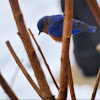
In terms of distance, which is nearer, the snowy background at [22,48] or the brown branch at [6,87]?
the brown branch at [6,87]

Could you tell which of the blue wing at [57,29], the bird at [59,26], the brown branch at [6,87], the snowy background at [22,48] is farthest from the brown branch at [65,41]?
the snowy background at [22,48]

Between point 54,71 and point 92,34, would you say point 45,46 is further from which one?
point 92,34

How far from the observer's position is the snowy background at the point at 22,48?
4.68 ft

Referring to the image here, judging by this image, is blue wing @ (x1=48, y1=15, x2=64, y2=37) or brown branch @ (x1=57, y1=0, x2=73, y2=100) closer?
brown branch @ (x1=57, y1=0, x2=73, y2=100)

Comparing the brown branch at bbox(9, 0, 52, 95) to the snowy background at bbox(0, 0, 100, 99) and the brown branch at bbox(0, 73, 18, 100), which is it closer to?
the brown branch at bbox(0, 73, 18, 100)

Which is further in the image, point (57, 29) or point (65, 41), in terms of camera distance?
point (57, 29)

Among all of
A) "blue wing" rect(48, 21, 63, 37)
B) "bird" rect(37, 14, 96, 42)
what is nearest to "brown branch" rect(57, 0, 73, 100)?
"bird" rect(37, 14, 96, 42)

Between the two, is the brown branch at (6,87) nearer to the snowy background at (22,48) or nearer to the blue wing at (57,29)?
A: the blue wing at (57,29)

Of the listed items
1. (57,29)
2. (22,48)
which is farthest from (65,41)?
(22,48)

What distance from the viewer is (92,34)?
5.48ft

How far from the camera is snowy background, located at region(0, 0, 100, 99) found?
143cm

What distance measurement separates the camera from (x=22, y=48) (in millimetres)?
1672

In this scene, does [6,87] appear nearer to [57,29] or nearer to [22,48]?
[57,29]

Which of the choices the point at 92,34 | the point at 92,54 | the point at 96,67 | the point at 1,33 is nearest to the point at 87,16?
the point at 92,34
